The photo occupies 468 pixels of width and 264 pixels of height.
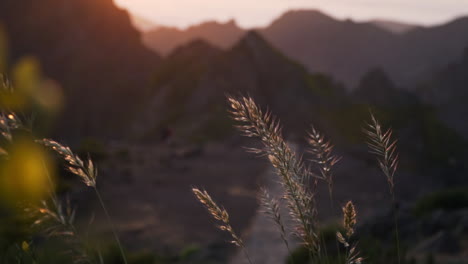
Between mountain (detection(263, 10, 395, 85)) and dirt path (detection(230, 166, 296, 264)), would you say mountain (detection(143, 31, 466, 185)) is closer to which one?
dirt path (detection(230, 166, 296, 264))

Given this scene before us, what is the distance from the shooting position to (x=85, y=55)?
87.5 m

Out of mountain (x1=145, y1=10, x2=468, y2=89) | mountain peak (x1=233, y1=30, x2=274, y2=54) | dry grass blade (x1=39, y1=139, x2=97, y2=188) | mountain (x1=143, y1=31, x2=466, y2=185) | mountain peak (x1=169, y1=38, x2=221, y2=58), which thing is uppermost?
dry grass blade (x1=39, y1=139, x2=97, y2=188)

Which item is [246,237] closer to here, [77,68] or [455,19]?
[77,68]

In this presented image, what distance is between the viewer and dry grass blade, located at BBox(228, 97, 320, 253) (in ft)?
6.55

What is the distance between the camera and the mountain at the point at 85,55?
83375 millimetres

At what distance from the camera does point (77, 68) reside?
86.4m

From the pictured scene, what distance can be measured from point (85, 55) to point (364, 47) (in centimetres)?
13034

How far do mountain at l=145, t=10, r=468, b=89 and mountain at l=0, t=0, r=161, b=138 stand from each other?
9058 centimetres

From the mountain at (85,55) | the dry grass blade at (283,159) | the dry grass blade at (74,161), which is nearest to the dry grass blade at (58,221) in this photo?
the dry grass blade at (74,161)

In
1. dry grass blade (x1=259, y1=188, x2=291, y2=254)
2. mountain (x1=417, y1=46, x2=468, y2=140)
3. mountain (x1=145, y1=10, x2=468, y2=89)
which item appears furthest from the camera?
mountain (x1=145, y1=10, x2=468, y2=89)

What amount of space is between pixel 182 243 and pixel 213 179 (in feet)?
30.5

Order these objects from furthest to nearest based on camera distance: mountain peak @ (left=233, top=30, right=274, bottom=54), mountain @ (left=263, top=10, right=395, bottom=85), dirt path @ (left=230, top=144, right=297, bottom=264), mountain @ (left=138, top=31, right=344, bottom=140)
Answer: mountain @ (left=263, top=10, right=395, bottom=85), mountain peak @ (left=233, top=30, right=274, bottom=54), mountain @ (left=138, top=31, right=344, bottom=140), dirt path @ (left=230, top=144, right=297, bottom=264)

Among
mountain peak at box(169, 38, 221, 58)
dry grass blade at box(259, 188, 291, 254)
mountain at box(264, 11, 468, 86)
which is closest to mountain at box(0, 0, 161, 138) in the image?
mountain peak at box(169, 38, 221, 58)

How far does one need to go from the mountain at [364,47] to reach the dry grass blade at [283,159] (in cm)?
16369
